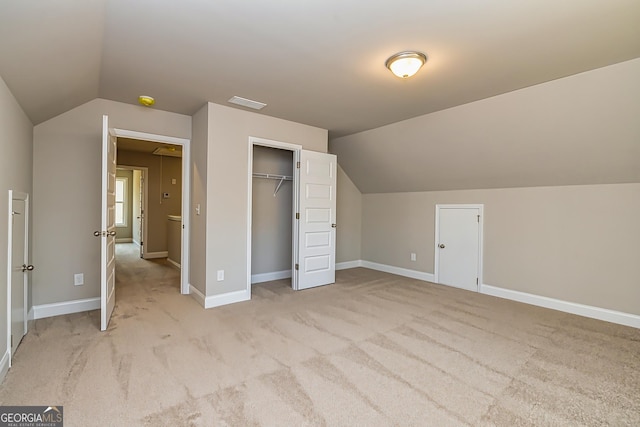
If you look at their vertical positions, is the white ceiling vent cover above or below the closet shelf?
above

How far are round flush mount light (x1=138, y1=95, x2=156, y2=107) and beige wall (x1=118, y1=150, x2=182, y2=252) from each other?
4056 mm

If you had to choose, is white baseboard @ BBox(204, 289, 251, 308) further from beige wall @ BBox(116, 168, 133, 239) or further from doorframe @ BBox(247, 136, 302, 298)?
beige wall @ BBox(116, 168, 133, 239)

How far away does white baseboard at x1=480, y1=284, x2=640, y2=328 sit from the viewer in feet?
10.6

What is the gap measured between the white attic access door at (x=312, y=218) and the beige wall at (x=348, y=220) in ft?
3.92

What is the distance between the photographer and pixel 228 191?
3.77 metres

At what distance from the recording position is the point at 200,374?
2180 mm

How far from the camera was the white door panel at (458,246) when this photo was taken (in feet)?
14.8

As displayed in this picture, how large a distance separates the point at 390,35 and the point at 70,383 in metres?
3.29

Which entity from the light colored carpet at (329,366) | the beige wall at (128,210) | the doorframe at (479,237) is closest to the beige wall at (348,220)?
the doorframe at (479,237)

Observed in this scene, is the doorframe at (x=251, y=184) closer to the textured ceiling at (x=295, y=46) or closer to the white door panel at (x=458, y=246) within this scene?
the textured ceiling at (x=295, y=46)

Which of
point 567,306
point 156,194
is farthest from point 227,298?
point 156,194

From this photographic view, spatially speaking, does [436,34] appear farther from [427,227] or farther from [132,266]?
[132,266]

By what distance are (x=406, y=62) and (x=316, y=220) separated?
8.64 feet

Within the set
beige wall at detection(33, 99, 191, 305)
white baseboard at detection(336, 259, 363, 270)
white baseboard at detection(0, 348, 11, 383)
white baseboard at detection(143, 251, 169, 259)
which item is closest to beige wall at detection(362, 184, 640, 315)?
white baseboard at detection(336, 259, 363, 270)
